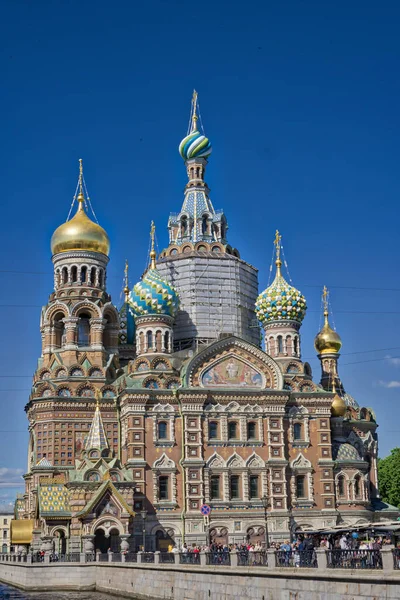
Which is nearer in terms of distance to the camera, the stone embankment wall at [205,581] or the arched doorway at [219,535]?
the stone embankment wall at [205,581]

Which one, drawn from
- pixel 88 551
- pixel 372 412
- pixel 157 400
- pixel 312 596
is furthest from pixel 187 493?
pixel 312 596

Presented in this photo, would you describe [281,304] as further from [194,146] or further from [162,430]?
[194,146]

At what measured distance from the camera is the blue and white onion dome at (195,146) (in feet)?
182

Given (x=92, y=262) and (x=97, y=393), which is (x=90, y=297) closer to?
(x=92, y=262)

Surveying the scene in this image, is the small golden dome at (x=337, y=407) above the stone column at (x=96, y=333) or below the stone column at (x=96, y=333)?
below

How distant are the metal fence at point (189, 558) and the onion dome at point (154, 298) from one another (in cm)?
1971

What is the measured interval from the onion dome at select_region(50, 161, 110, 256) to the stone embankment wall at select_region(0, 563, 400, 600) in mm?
16722

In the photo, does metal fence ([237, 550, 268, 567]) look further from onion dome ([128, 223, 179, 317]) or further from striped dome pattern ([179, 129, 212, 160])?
striped dome pattern ([179, 129, 212, 160])

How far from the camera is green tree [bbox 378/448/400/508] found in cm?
5815

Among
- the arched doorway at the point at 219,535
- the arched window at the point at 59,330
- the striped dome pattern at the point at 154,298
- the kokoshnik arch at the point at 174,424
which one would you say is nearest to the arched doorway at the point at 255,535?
the kokoshnik arch at the point at 174,424

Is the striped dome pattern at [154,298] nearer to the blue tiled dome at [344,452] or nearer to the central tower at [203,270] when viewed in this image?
the central tower at [203,270]

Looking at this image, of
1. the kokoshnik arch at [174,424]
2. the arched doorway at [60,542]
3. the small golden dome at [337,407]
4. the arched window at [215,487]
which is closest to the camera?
the arched doorway at [60,542]

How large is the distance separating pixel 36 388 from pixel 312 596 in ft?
92.4

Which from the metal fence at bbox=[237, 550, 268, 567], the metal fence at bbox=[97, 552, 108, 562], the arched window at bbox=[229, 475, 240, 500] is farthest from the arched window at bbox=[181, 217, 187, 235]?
the metal fence at bbox=[237, 550, 268, 567]
